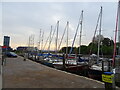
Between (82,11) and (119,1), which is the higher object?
(82,11)

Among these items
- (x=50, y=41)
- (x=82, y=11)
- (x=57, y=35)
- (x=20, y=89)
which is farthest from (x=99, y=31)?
(x=20, y=89)

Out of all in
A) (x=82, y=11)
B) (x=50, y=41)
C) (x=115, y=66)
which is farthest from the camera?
(x=50, y=41)

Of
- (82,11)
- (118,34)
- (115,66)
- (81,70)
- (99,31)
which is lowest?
(81,70)

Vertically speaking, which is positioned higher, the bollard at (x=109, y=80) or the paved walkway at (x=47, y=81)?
the bollard at (x=109, y=80)

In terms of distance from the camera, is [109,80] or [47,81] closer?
[109,80]

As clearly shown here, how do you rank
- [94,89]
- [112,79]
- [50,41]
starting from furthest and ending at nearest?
[50,41], [94,89], [112,79]

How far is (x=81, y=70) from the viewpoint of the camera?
15.0 metres

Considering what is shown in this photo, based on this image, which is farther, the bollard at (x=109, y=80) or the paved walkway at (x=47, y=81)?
the paved walkway at (x=47, y=81)

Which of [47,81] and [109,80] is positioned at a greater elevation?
[109,80]

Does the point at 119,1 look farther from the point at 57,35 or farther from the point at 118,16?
the point at 57,35

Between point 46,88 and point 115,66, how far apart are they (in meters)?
5.49

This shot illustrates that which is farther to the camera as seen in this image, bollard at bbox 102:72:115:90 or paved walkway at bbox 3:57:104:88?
paved walkway at bbox 3:57:104:88

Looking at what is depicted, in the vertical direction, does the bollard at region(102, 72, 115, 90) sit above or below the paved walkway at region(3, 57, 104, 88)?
above

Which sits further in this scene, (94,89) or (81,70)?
(81,70)
